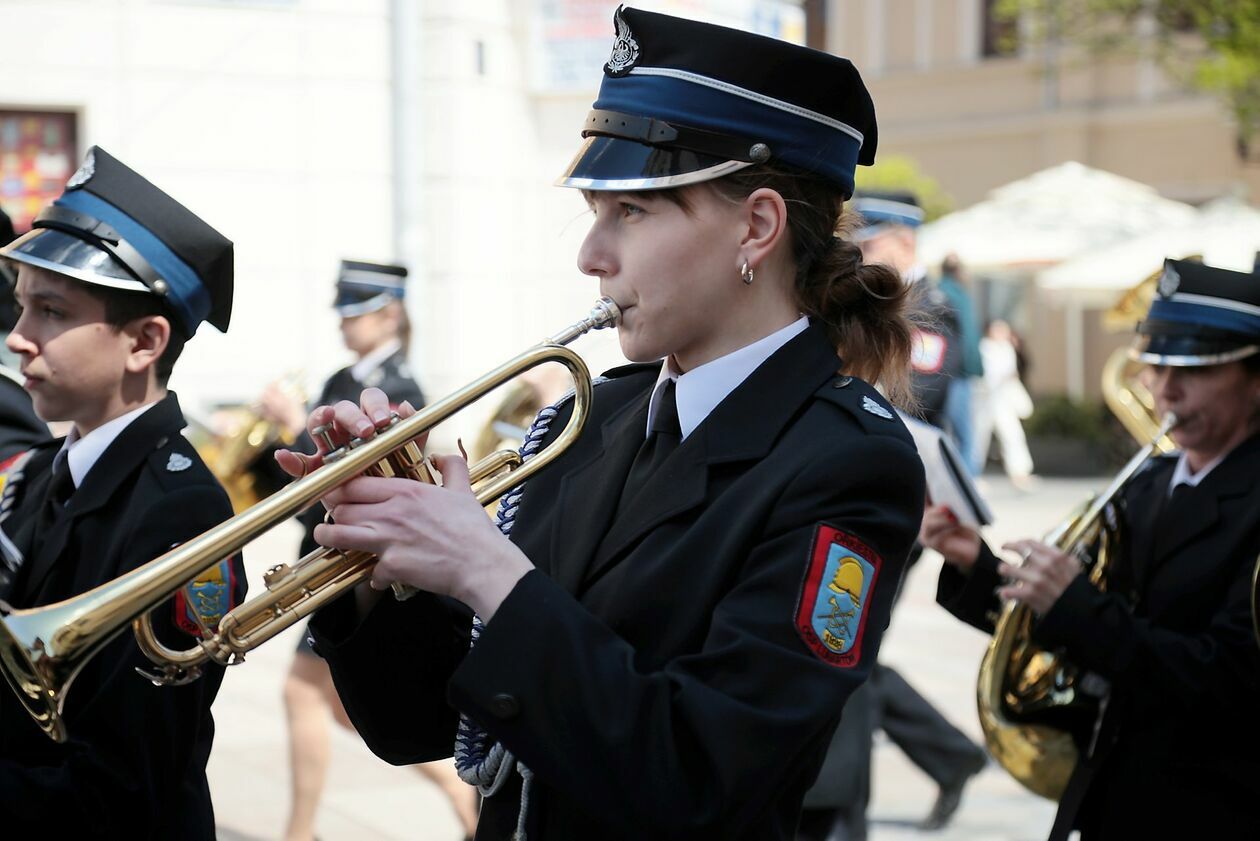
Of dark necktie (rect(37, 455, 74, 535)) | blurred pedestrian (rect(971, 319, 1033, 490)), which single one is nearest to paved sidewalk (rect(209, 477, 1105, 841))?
dark necktie (rect(37, 455, 74, 535))

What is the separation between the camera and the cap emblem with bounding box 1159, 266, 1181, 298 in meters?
3.85

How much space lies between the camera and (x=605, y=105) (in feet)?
7.50

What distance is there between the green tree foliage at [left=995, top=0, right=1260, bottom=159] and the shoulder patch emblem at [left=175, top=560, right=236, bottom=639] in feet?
50.2

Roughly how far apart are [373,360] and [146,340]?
3.88 metres

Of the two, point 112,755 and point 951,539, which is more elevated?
point 112,755

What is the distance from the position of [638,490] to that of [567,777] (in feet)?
1.53

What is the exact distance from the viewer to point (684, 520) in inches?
86.9

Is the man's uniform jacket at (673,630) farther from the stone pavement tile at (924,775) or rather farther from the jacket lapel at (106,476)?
the stone pavement tile at (924,775)

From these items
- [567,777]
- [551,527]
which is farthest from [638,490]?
→ [567,777]

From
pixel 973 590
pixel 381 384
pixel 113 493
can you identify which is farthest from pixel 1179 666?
pixel 381 384

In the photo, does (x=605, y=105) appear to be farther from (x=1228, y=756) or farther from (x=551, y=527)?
(x=1228, y=756)

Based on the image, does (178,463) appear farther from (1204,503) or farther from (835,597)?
(1204,503)

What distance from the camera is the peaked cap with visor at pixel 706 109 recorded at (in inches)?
86.2

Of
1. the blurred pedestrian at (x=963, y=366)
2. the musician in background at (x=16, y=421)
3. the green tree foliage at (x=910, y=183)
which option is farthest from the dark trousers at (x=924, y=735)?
the green tree foliage at (x=910, y=183)
